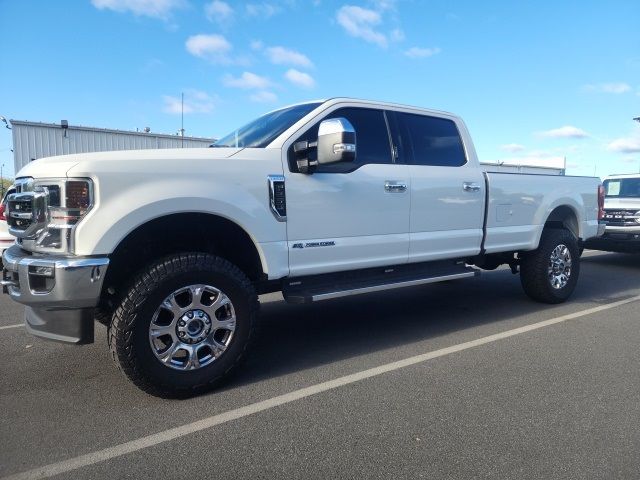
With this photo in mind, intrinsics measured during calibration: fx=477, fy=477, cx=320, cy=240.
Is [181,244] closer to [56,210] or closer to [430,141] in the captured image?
[56,210]

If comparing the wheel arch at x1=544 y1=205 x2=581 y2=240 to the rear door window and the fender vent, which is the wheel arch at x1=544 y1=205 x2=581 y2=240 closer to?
the rear door window

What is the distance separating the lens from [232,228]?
3.63 meters

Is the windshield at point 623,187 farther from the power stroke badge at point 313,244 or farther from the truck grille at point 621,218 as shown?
the power stroke badge at point 313,244

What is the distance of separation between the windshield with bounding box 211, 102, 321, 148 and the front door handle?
3.08 feet

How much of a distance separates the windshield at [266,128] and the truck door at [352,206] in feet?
0.72

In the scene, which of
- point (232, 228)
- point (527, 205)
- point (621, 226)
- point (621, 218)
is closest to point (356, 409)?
point (232, 228)

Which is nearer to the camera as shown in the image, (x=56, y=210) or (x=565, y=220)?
(x=56, y=210)

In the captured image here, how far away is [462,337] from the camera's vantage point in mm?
4637

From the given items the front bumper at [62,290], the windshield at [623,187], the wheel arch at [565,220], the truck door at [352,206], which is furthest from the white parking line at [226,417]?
the windshield at [623,187]

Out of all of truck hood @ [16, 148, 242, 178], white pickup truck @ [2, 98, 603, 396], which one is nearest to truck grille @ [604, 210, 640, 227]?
white pickup truck @ [2, 98, 603, 396]

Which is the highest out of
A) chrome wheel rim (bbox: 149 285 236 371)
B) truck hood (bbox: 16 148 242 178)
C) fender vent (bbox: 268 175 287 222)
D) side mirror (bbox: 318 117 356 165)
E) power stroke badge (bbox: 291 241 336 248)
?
side mirror (bbox: 318 117 356 165)

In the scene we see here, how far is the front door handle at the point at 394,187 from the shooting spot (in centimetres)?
425

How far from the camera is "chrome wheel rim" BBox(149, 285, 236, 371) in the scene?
318 cm

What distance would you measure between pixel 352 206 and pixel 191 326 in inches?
64.6
